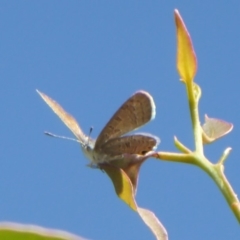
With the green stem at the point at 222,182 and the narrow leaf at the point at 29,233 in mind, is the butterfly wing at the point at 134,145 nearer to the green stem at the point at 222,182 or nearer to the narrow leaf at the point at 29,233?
the green stem at the point at 222,182

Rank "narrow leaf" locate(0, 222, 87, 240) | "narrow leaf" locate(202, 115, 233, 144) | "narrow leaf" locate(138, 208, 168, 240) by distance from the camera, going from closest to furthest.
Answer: "narrow leaf" locate(0, 222, 87, 240), "narrow leaf" locate(138, 208, 168, 240), "narrow leaf" locate(202, 115, 233, 144)

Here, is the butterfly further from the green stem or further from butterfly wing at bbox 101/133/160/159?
the green stem

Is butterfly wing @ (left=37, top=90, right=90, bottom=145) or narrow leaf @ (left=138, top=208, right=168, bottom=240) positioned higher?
butterfly wing @ (left=37, top=90, right=90, bottom=145)

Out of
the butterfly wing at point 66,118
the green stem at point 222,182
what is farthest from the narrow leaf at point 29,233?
the butterfly wing at point 66,118

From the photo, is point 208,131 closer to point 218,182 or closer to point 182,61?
point 182,61

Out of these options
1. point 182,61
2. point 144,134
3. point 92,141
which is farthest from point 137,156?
point 182,61

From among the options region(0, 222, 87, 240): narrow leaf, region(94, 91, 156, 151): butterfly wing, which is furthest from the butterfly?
region(0, 222, 87, 240): narrow leaf
